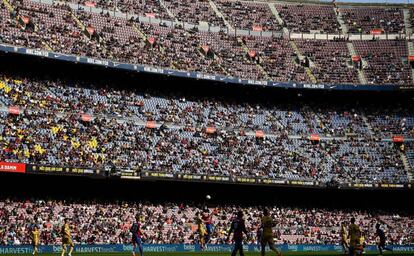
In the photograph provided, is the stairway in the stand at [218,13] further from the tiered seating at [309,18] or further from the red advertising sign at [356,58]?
the red advertising sign at [356,58]

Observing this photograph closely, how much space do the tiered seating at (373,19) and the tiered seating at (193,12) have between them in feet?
62.9

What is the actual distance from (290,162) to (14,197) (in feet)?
103

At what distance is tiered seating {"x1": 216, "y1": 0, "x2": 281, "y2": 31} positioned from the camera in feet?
326

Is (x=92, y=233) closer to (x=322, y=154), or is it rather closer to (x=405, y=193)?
(x=322, y=154)

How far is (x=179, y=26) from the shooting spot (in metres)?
92.4

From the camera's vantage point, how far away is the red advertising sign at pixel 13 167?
60.1 metres

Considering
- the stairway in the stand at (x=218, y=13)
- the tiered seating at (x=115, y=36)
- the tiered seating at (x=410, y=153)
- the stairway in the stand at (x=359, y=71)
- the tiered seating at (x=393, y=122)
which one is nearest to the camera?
the tiered seating at (x=115, y=36)

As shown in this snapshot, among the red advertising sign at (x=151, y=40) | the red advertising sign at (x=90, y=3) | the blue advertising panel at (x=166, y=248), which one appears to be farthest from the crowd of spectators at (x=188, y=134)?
the red advertising sign at (x=90, y=3)

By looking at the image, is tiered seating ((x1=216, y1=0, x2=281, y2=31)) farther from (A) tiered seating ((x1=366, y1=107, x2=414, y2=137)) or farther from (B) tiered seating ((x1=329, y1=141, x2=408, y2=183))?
(B) tiered seating ((x1=329, y1=141, x2=408, y2=183))

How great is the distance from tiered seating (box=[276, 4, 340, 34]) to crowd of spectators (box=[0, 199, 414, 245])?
1144 inches

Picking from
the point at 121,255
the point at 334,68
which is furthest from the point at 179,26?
the point at 121,255

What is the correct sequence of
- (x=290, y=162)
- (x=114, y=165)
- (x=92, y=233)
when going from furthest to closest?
(x=290, y=162)
(x=114, y=165)
(x=92, y=233)

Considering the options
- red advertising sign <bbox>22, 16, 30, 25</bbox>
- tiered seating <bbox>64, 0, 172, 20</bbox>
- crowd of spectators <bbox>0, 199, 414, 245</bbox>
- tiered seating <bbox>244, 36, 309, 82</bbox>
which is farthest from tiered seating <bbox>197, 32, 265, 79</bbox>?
red advertising sign <bbox>22, 16, 30, 25</bbox>

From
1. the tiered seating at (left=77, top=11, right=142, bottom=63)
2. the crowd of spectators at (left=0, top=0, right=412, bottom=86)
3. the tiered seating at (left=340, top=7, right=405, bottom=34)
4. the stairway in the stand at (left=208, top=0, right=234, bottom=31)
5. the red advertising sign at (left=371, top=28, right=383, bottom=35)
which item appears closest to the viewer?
the crowd of spectators at (left=0, top=0, right=412, bottom=86)
